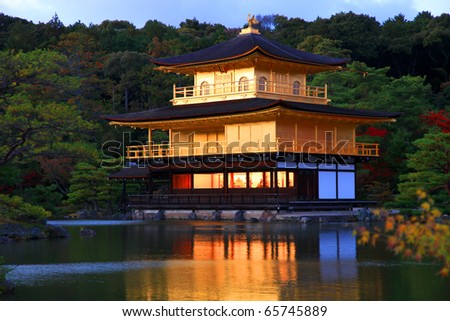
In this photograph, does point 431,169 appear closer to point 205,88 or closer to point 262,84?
Answer: point 262,84

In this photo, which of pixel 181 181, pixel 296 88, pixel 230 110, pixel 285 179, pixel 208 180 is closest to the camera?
pixel 230 110

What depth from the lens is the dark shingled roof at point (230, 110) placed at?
45750 mm

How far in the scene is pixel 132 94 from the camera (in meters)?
82.3

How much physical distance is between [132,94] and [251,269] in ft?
213

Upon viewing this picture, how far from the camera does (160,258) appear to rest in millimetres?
21875

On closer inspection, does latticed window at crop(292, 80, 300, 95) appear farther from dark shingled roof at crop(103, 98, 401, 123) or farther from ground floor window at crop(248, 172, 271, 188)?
ground floor window at crop(248, 172, 271, 188)

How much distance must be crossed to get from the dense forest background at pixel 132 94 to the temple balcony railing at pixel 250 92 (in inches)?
215

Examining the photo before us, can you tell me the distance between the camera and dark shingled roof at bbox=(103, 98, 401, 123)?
45750 millimetres

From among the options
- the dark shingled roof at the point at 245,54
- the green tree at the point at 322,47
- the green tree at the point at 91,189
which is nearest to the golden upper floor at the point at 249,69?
the dark shingled roof at the point at 245,54

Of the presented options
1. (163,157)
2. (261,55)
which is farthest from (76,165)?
(261,55)

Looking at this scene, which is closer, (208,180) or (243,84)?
(243,84)

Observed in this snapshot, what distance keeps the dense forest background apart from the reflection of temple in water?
4.17m

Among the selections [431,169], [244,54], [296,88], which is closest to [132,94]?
[296,88]

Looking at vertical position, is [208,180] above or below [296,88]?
below
